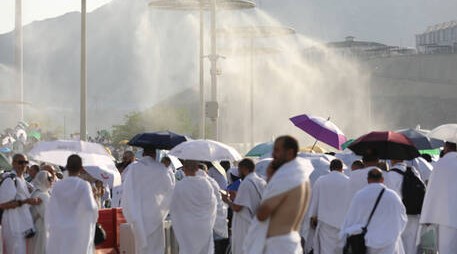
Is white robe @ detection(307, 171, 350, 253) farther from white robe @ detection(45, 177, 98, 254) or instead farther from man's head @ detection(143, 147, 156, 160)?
white robe @ detection(45, 177, 98, 254)

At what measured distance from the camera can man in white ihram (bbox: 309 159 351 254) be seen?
15.4 metres

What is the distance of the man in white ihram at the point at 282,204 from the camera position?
9.72 meters

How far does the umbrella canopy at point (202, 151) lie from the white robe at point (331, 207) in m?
1.32

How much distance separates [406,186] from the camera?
15.8 m

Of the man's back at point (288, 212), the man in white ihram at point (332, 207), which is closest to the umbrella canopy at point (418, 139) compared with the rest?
the man in white ihram at point (332, 207)

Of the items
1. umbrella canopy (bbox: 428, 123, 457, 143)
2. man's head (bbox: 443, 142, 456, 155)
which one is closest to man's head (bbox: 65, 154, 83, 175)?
man's head (bbox: 443, 142, 456, 155)

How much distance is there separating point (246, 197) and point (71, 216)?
2220 millimetres

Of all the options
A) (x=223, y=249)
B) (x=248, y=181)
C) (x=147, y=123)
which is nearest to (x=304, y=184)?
(x=248, y=181)

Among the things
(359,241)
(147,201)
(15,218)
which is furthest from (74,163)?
(359,241)

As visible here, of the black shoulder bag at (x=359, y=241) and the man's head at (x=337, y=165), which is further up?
the man's head at (x=337, y=165)

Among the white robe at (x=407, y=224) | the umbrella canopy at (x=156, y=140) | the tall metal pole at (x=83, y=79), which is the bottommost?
the white robe at (x=407, y=224)

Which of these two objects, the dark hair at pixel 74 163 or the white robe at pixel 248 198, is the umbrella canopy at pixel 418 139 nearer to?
the white robe at pixel 248 198

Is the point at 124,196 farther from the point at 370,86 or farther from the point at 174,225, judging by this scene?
the point at 370,86

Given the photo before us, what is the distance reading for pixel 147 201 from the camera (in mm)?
15508
